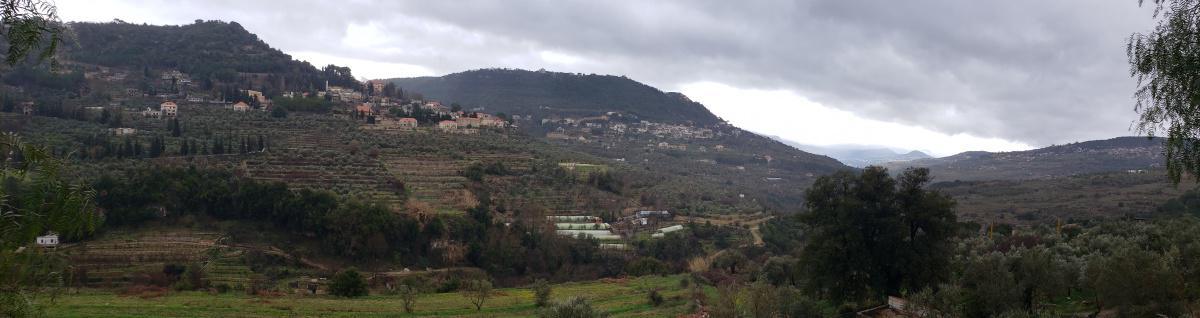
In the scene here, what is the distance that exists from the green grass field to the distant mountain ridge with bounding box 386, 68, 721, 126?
117 metres

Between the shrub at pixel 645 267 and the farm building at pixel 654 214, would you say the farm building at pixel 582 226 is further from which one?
the shrub at pixel 645 267

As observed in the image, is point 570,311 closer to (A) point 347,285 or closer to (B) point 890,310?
(B) point 890,310

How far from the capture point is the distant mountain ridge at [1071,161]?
365 ft

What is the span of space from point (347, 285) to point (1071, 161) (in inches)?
5394

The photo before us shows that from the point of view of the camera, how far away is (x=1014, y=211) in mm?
60219

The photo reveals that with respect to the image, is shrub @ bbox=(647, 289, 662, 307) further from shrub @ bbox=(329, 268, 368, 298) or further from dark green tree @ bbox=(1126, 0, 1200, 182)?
dark green tree @ bbox=(1126, 0, 1200, 182)

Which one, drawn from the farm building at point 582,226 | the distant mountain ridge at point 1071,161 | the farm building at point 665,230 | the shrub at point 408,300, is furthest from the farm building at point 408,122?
the distant mountain ridge at point 1071,161

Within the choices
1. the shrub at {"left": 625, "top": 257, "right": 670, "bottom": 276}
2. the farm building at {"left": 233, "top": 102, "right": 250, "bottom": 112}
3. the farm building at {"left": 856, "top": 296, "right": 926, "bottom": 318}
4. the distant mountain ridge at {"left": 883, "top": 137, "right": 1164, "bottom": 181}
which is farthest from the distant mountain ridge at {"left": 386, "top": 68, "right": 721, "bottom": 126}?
the farm building at {"left": 856, "top": 296, "right": 926, "bottom": 318}

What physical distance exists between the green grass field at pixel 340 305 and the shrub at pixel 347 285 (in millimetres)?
1058

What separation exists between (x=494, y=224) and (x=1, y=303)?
127 feet

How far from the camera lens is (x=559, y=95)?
168875mm

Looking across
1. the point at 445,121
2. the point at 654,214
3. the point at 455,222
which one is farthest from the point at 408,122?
the point at 455,222

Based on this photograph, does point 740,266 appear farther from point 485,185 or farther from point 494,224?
point 485,185

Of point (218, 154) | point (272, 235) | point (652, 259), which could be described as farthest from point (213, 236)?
point (652, 259)
